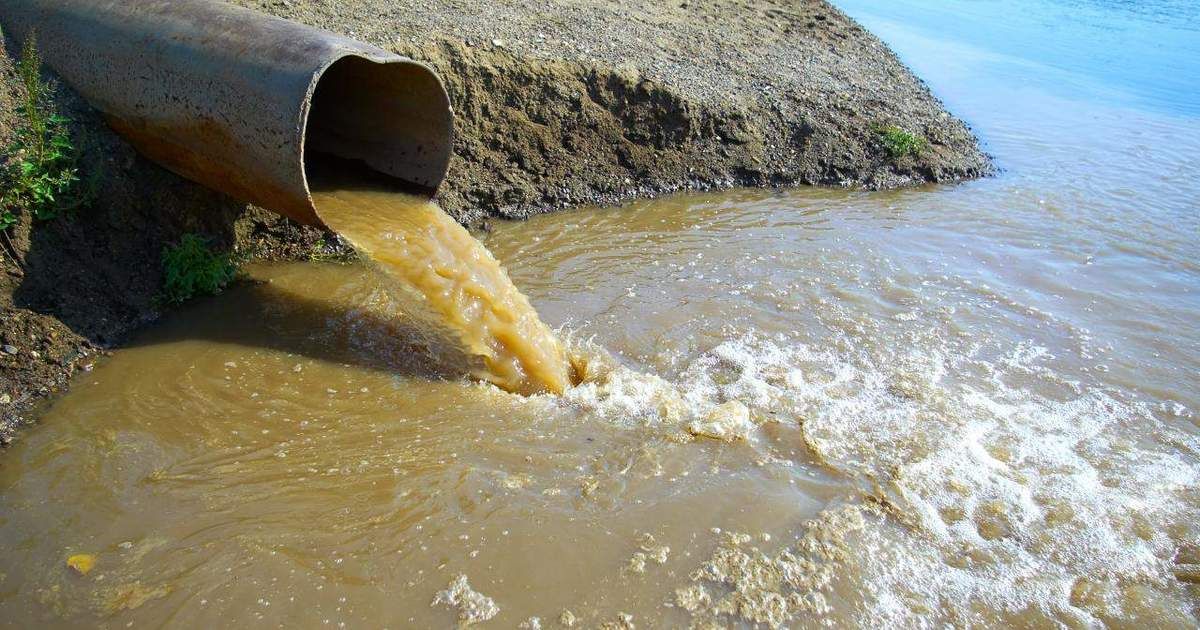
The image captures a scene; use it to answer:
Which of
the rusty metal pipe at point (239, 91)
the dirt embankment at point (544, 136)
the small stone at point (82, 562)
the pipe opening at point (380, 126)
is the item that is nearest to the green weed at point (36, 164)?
the dirt embankment at point (544, 136)

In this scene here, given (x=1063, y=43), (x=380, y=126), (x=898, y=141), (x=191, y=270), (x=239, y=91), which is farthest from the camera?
(x=1063, y=43)

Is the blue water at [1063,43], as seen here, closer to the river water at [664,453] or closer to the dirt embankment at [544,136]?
the dirt embankment at [544,136]

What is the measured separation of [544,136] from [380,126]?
6.37 feet

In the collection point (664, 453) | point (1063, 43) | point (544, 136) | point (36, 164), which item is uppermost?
point (1063, 43)

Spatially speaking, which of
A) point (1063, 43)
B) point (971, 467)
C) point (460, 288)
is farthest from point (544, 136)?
point (1063, 43)

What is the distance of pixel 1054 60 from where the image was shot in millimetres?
14992

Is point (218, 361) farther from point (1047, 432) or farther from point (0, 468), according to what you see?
point (1047, 432)

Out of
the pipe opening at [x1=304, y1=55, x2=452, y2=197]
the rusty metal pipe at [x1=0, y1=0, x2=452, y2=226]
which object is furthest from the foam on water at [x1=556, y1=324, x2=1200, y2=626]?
the rusty metal pipe at [x1=0, y1=0, x2=452, y2=226]

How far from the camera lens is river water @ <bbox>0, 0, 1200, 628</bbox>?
3.54 meters

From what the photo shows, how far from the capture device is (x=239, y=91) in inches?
184

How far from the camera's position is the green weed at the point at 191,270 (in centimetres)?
539

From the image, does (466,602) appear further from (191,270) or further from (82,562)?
(191,270)

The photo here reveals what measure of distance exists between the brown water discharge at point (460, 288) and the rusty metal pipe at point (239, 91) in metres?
0.40

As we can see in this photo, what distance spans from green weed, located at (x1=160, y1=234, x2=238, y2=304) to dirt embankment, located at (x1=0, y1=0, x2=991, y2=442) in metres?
0.09
